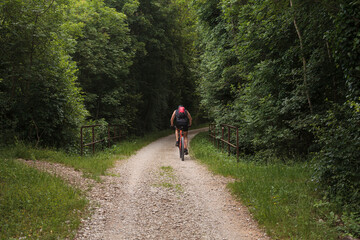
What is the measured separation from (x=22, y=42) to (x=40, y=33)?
67 centimetres

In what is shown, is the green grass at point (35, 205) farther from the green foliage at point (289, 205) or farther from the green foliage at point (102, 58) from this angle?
the green foliage at point (102, 58)

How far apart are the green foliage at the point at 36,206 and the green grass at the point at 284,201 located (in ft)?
10.2

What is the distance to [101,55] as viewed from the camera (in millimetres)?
15609

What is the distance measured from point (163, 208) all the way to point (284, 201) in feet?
7.42

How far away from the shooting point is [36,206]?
4.44 m

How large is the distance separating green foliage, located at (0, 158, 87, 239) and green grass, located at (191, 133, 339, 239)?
10.2 feet

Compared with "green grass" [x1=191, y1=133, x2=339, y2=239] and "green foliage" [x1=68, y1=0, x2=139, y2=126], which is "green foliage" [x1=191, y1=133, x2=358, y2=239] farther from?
"green foliage" [x1=68, y1=0, x2=139, y2=126]

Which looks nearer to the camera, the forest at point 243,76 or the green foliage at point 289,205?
the green foliage at point 289,205

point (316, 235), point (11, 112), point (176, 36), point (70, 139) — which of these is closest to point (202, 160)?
point (70, 139)

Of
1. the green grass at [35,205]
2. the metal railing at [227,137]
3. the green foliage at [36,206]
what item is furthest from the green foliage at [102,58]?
the green foliage at [36,206]

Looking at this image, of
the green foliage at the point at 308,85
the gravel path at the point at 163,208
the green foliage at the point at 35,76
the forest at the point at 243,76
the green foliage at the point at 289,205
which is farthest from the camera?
the green foliage at the point at 35,76

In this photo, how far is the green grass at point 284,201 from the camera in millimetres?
3781

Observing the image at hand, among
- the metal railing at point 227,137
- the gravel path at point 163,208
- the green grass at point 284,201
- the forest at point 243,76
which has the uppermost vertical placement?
the forest at point 243,76

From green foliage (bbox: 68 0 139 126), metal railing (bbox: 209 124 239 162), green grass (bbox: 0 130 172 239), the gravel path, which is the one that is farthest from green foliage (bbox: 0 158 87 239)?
green foliage (bbox: 68 0 139 126)
